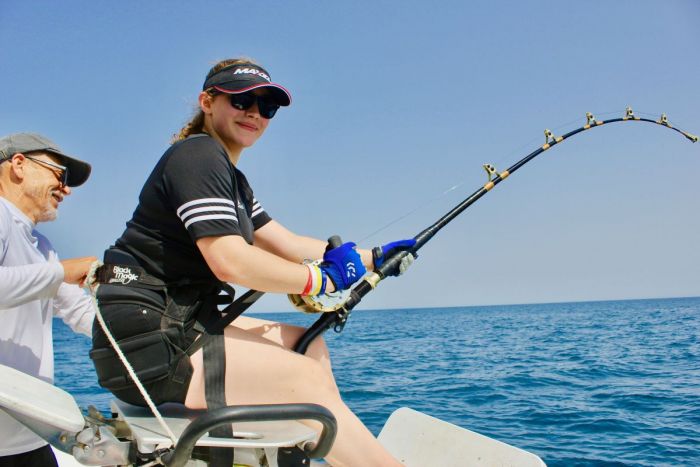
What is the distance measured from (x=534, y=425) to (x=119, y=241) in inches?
280

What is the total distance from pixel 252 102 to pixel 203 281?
2.47 ft

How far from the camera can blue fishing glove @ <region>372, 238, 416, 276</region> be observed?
9.95 ft

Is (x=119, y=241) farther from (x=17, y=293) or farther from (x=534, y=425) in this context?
(x=534, y=425)

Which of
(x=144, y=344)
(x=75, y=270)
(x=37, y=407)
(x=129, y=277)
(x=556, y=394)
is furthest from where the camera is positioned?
(x=556, y=394)

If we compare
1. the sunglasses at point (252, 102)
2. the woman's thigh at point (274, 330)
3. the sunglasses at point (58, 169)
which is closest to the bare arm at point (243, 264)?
the woman's thigh at point (274, 330)

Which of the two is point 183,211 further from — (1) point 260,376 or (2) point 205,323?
(1) point 260,376

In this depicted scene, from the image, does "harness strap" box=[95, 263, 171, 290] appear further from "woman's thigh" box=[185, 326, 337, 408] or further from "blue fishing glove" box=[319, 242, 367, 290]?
"blue fishing glove" box=[319, 242, 367, 290]

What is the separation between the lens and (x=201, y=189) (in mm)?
1898

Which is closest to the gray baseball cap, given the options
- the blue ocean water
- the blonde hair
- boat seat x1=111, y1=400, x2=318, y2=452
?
the blonde hair

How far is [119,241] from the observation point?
7.01 feet

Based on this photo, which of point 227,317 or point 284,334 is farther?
point 284,334

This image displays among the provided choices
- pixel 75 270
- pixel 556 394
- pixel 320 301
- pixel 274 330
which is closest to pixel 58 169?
pixel 75 270

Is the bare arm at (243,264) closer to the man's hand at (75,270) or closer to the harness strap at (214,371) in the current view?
the harness strap at (214,371)

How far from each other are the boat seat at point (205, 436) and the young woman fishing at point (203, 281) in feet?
0.21
